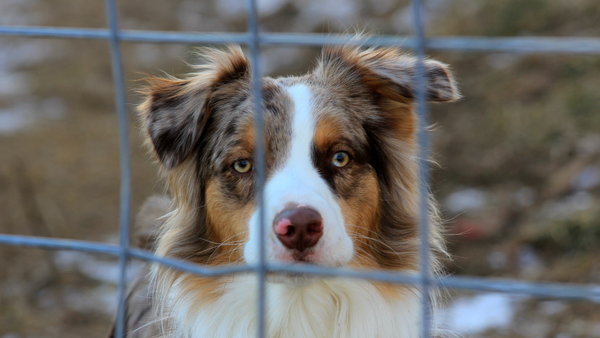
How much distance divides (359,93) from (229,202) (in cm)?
81

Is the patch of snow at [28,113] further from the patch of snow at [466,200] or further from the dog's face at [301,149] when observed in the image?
the dog's face at [301,149]

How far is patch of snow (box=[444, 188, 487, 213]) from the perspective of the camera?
5.43 meters

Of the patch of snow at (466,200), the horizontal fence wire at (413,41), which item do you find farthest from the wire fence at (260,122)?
the patch of snow at (466,200)

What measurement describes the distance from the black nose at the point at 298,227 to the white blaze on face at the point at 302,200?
3cm

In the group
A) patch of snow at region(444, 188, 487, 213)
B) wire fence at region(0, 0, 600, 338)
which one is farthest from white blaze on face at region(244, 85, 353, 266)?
patch of snow at region(444, 188, 487, 213)

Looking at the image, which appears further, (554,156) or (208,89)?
(554,156)

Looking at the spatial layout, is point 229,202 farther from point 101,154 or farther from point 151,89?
point 101,154

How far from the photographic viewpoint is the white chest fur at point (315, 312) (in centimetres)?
257

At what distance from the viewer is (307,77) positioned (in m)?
2.97

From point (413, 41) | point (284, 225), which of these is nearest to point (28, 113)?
point (284, 225)

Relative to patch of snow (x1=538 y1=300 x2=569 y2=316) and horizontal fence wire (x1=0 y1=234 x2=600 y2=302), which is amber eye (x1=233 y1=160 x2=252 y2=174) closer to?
horizontal fence wire (x1=0 y1=234 x2=600 y2=302)

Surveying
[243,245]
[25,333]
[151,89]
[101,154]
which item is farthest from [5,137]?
[243,245]

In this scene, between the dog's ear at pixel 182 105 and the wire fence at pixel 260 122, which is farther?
the dog's ear at pixel 182 105

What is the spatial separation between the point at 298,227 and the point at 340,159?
2.02 feet
